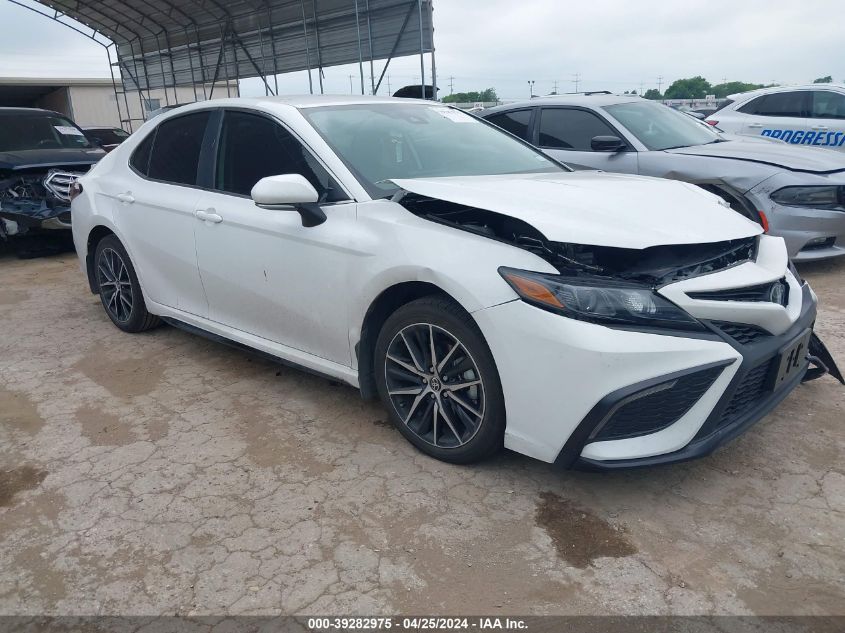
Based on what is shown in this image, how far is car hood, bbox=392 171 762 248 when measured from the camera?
254 cm

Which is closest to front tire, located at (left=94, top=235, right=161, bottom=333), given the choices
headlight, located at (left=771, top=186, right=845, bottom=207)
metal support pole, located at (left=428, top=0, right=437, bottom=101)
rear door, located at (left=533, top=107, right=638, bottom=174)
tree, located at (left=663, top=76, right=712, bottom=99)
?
rear door, located at (left=533, top=107, right=638, bottom=174)

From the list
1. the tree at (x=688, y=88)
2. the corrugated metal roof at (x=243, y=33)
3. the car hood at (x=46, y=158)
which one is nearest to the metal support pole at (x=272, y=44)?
the corrugated metal roof at (x=243, y=33)

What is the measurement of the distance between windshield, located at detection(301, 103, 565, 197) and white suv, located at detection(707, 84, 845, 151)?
648 cm

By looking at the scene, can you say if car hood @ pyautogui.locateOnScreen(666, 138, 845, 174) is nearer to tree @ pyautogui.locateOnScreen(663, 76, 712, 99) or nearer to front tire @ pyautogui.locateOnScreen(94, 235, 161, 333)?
front tire @ pyautogui.locateOnScreen(94, 235, 161, 333)

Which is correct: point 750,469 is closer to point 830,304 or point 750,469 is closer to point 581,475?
point 581,475

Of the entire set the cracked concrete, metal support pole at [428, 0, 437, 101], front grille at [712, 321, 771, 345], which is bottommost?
the cracked concrete

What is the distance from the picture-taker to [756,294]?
8.81 ft

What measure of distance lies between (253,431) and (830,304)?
14.0 ft

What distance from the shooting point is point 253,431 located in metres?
3.39

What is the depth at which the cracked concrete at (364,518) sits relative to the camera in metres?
2.22

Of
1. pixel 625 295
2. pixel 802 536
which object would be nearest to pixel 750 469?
pixel 802 536

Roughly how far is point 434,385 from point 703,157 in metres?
4.25

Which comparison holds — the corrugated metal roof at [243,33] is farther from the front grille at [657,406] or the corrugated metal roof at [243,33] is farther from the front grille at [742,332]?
the front grille at [657,406]

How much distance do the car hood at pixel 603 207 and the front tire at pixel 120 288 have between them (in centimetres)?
253
